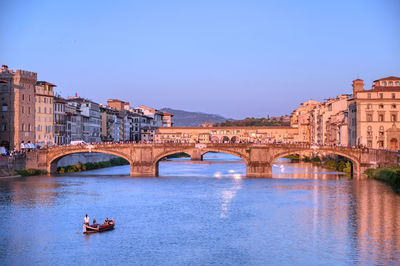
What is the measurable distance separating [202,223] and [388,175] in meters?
31.1

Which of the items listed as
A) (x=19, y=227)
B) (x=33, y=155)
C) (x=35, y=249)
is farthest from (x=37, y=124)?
(x=35, y=249)

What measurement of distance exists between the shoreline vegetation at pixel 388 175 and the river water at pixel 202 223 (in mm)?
1179

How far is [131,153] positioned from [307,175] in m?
24.9

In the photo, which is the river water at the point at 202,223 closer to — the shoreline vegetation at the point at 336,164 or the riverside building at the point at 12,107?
the riverside building at the point at 12,107

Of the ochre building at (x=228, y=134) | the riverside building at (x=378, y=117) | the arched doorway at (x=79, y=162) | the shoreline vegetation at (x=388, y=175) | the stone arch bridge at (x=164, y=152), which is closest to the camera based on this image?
the shoreline vegetation at (x=388, y=175)

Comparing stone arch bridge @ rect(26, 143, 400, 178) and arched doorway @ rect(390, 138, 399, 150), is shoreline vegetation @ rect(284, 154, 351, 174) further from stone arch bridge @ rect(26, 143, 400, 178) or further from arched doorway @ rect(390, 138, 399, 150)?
stone arch bridge @ rect(26, 143, 400, 178)

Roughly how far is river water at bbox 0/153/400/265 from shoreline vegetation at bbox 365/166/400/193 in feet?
3.87

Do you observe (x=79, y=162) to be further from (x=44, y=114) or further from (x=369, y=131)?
(x=369, y=131)

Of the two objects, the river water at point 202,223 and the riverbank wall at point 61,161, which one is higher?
the riverbank wall at point 61,161

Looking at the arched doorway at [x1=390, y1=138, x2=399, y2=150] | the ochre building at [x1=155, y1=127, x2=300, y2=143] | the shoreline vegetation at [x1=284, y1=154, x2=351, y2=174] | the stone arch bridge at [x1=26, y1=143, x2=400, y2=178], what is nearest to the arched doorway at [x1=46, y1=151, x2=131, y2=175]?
the stone arch bridge at [x1=26, y1=143, x2=400, y2=178]

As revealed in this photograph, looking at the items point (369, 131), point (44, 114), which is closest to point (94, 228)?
point (369, 131)

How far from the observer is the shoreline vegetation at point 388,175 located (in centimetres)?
6300

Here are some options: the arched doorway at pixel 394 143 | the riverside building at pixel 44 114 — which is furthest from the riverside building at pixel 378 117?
the riverside building at pixel 44 114

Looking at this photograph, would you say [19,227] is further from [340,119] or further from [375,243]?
[340,119]
